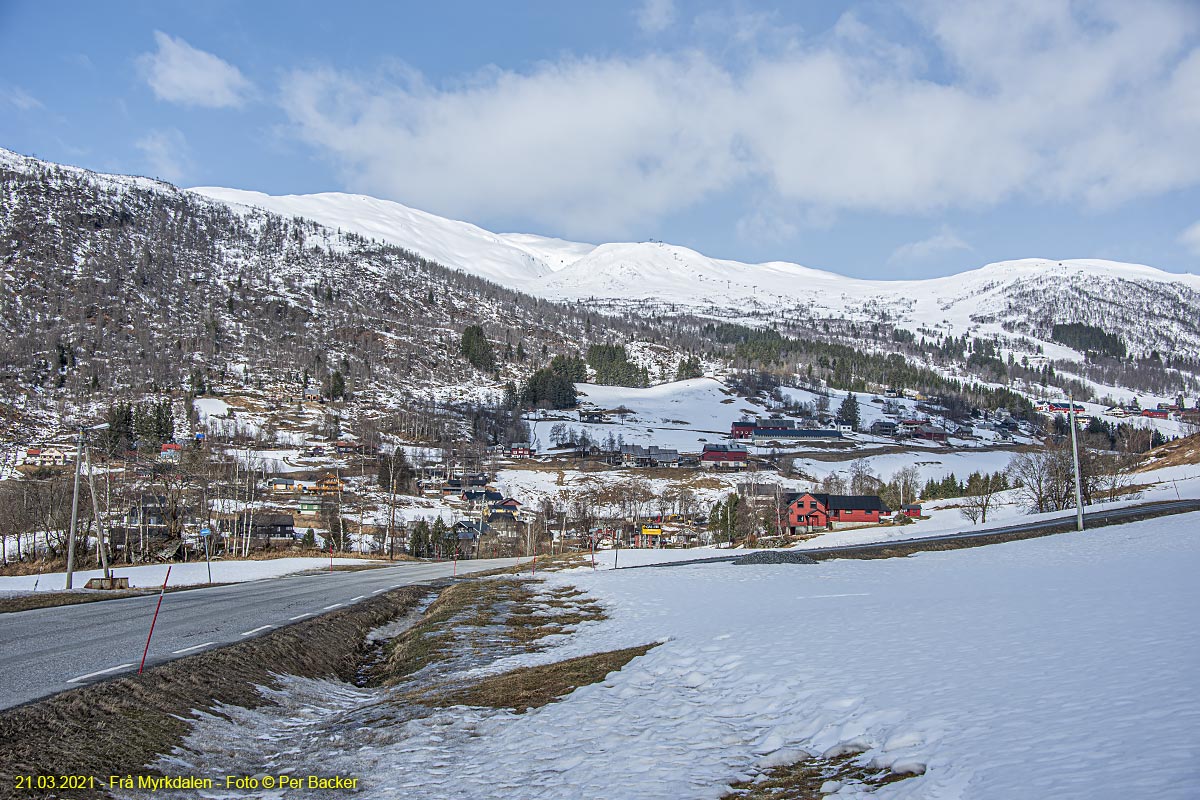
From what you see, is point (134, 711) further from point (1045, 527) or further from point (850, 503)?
point (850, 503)

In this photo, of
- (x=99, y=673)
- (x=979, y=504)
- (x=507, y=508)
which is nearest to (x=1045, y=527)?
(x=979, y=504)

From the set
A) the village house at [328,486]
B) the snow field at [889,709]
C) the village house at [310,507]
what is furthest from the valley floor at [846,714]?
the village house at [328,486]

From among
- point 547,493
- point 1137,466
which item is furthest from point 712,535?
point 1137,466

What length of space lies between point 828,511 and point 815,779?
119 metres

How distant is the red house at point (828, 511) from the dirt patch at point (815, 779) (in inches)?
4472

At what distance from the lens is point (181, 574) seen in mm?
45688

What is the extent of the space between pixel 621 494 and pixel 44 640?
142m

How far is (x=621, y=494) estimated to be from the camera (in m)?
155

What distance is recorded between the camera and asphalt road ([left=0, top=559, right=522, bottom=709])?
39.0 ft

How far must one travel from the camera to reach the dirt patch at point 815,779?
7617 millimetres

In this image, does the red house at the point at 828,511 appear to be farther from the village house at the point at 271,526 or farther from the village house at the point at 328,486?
the village house at the point at 328,486

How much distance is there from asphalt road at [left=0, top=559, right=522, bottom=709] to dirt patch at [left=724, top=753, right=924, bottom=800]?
1006cm

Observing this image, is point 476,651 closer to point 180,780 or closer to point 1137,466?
point 180,780

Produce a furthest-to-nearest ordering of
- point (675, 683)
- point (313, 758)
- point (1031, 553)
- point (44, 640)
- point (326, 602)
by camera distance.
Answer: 1. point (1031, 553)
2. point (326, 602)
3. point (44, 640)
4. point (675, 683)
5. point (313, 758)
